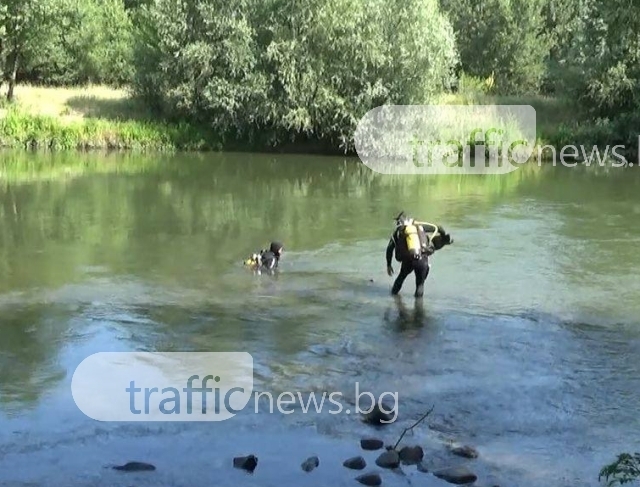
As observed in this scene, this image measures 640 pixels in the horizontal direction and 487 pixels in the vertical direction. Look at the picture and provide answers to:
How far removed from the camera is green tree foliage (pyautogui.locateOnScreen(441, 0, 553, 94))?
51875 mm

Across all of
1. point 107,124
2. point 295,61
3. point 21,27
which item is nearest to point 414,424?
point 295,61

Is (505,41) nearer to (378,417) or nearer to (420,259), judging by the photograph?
(420,259)

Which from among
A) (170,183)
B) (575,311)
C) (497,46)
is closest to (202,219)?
(170,183)

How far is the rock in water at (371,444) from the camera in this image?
8133 mm

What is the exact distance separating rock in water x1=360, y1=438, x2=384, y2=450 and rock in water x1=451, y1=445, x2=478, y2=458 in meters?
0.65

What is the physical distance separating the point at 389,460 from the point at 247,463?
3.92 ft

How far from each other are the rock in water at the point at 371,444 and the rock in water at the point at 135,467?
6.11 feet

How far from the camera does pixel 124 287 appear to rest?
14.5m

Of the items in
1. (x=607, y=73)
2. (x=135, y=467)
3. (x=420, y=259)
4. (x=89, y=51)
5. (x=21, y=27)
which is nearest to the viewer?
(x=135, y=467)

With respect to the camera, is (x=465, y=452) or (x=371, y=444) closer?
(x=465, y=452)

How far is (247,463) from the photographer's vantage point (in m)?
7.68

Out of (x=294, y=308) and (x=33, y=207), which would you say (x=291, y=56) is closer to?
(x=33, y=207)

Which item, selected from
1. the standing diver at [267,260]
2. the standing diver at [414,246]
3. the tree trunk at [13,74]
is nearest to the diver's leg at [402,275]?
the standing diver at [414,246]

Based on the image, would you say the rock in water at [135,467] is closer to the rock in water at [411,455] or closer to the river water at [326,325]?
the river water at [326,325]
